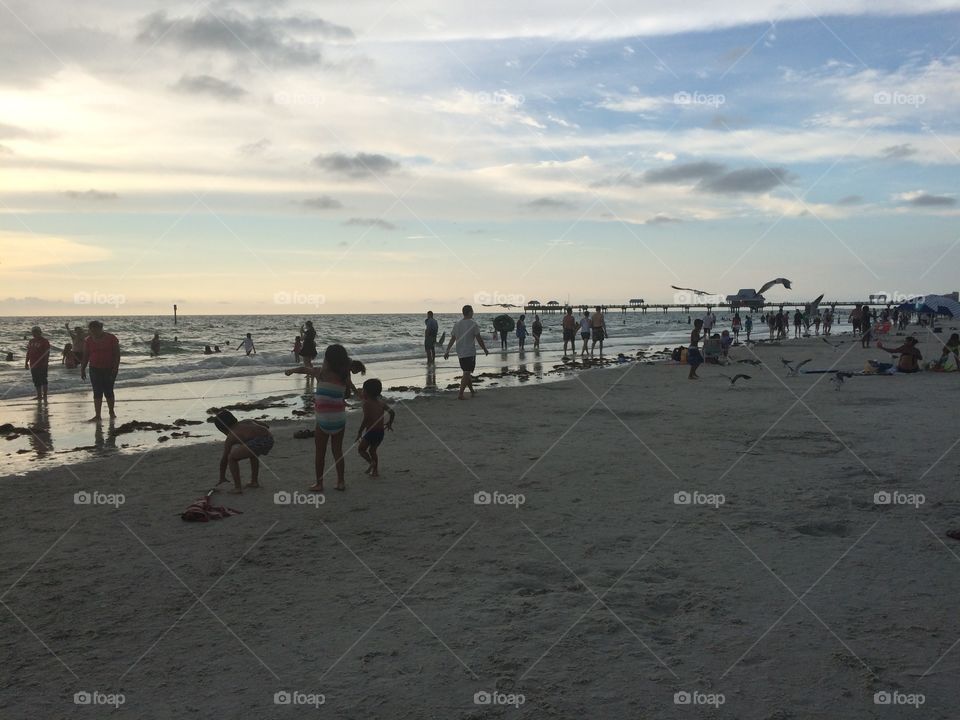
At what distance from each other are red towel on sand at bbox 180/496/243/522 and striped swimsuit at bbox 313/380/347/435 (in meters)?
1.30

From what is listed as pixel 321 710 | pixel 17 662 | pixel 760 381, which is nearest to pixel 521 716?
pixel 321 710

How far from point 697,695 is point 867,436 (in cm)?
851

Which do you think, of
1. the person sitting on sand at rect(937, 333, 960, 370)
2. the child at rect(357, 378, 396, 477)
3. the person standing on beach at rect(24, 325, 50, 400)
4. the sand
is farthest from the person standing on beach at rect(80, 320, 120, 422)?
the person sitting on sand at rect(937, 333, 960, 370)

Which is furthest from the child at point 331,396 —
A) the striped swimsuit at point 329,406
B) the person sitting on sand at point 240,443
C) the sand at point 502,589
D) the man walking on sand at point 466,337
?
the man walking on sand at point 466,337

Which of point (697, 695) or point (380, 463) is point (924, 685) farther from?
point (380, 463)

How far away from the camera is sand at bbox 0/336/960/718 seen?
154 inches

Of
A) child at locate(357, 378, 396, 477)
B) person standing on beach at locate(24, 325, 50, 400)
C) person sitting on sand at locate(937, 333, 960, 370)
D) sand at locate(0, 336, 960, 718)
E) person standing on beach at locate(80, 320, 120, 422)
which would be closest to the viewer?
sand at locate(0, 336, 960, 718)

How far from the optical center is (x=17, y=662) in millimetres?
4301

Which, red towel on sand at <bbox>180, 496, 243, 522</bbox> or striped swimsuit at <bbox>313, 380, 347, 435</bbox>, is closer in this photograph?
red towel on sand at <bbox>180, 496, 243, 522</bbox>

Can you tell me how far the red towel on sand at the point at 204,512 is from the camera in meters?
7.09

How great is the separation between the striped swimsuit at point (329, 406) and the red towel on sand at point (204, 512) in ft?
4.26

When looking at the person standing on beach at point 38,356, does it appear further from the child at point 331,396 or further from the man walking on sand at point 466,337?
the child at point 331,396

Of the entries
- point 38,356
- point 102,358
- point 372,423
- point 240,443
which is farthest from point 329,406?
point 38,356

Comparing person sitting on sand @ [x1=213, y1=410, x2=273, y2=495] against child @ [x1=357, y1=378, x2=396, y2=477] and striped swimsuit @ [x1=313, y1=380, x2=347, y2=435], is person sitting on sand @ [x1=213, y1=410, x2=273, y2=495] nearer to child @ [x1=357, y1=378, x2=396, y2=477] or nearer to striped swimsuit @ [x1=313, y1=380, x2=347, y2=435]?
striped swimsuit @ [x1=313, y1=380, x2=347, y2=435]
